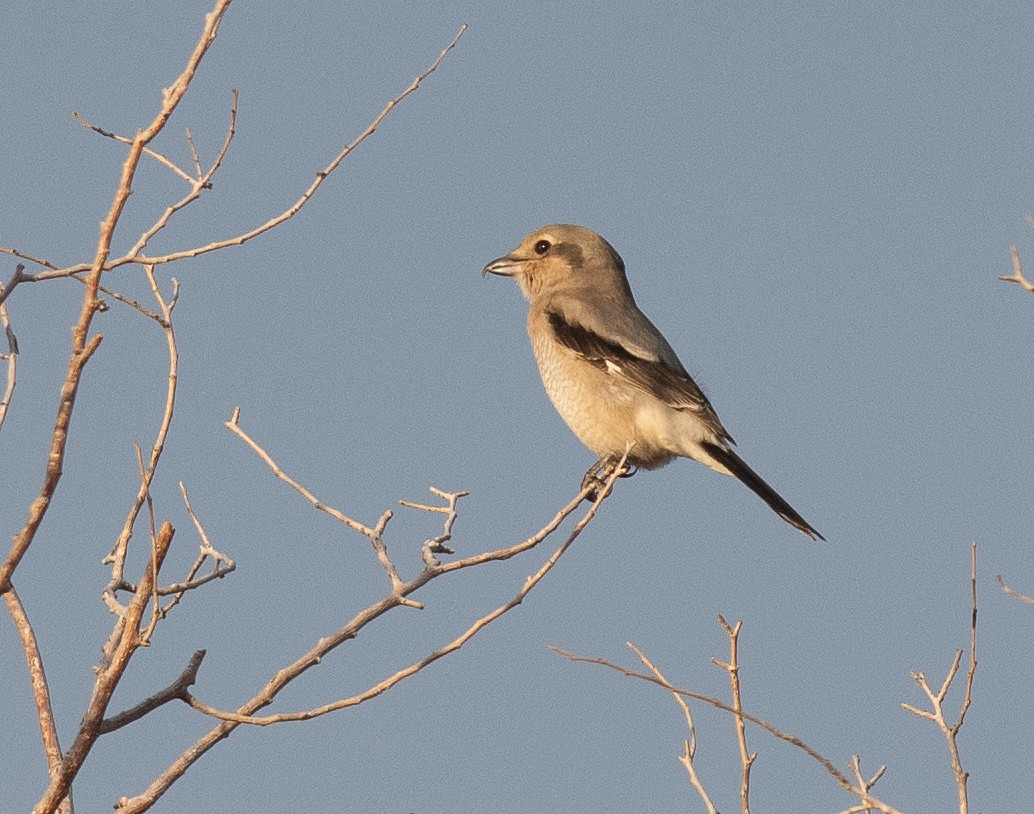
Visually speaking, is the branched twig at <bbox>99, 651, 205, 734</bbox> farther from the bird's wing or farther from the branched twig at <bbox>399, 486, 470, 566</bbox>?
the bird's wing

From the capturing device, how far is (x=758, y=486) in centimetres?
566

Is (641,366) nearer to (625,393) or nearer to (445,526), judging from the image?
(625,393)

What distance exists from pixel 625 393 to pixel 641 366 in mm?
148

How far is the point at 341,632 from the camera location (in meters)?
2.75

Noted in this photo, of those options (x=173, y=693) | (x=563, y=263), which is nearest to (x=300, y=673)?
(x=173, y=693)

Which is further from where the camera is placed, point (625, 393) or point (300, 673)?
point (625, 393)

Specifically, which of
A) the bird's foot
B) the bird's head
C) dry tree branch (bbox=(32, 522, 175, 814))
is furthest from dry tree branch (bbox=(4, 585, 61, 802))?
the bird's head

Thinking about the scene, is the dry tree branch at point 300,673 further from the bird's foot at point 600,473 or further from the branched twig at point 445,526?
the bird's foot at point 600,473

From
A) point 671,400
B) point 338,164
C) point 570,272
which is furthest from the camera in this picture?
point 570,272

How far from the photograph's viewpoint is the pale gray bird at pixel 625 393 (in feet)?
18.7

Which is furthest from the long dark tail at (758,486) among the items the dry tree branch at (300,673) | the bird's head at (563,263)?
the dry tree branch at (300,673)

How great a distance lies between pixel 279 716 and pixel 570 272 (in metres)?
4.27

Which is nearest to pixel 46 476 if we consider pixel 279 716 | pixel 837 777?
pixel 279 716

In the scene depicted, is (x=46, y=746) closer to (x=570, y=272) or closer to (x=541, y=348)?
(x=541, y=348)
